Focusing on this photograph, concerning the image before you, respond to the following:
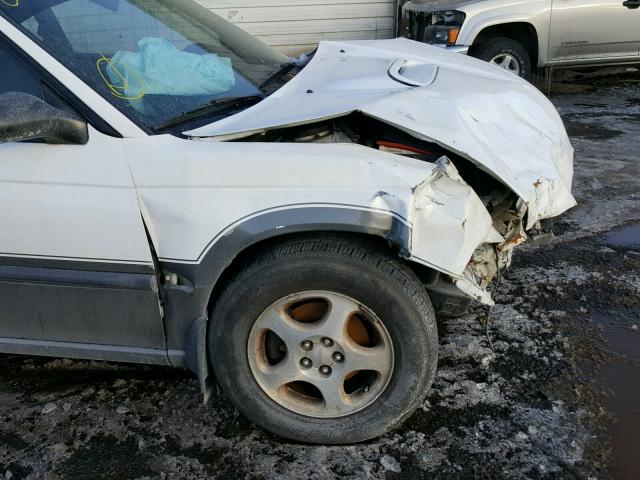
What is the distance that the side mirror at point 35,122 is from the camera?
211 centimetres

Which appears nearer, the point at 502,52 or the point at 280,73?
the point at 280,73

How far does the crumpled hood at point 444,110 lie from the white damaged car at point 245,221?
16 mm

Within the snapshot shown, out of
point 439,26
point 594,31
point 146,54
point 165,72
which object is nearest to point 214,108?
point 165,72

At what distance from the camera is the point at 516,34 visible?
26.1 feet

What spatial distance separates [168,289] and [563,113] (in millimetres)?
6504

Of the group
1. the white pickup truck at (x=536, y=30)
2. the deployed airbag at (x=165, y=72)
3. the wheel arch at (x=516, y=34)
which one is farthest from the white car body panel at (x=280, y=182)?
the wheel arch at (x=516, y=34)

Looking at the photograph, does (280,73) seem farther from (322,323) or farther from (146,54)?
(322,323)

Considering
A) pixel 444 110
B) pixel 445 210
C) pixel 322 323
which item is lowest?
pixel 322 323

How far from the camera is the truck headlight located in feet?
24.7

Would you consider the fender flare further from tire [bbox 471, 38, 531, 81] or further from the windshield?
tire [bbox 471, 38, 531, 81]

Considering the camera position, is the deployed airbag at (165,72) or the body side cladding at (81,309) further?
the deployed airbag at (165,72)

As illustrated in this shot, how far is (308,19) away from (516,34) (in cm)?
347

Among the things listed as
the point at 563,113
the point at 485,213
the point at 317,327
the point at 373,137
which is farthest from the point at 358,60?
the point at 563,113

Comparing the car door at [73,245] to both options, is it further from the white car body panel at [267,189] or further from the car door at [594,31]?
the car door at [594,31]
